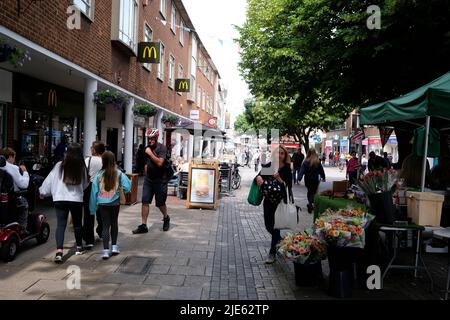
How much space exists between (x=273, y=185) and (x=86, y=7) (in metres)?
7.95

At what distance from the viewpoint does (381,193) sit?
520cm

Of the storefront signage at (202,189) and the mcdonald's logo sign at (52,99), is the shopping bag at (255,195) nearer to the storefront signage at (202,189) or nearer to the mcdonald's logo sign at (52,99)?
the storefront signage at (202,189)

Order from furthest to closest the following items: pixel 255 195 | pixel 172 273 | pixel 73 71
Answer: pixel 73 71
pixel 255 195
pixel 172 273

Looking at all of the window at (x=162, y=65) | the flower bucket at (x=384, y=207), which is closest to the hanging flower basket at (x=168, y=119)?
the window at (x=162, y=65)

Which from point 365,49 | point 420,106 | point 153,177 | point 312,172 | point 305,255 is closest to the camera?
point 305,255

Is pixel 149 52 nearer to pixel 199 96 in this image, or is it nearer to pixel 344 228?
pixel 344 228

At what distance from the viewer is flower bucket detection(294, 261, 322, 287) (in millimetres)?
5078

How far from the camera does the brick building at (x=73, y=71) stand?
29.0 ft

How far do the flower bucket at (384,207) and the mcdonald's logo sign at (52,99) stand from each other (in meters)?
10.8

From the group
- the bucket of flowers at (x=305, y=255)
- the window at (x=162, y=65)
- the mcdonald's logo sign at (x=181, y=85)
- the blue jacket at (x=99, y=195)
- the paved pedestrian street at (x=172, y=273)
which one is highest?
the window at (x=162, y=65)

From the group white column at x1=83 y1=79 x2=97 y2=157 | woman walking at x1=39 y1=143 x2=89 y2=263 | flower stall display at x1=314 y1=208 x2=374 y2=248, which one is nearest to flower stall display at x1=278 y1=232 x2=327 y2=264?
flower stall display at x1=314 y1=208 x2=374 y2=248

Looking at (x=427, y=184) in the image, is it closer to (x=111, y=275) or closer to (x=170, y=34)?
(x=111, y=275)

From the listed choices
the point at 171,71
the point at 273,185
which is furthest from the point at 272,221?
the point at 171,71

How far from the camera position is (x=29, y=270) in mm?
5387
